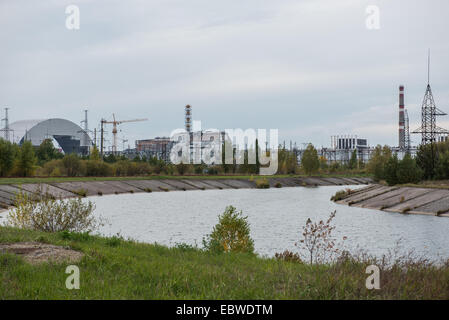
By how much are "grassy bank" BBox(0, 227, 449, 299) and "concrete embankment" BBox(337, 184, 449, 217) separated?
28549 millimetres

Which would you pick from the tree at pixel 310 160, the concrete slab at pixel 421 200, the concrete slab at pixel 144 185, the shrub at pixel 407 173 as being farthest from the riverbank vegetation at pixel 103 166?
the concrete slab at pixel 421 200

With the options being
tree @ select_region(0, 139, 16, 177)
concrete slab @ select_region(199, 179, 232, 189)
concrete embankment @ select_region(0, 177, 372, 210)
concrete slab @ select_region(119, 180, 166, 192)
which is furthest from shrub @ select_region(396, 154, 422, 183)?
tree @ select_region(0, 139, 16, 177)

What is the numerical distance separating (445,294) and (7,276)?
6.93m

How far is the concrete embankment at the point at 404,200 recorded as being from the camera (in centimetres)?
3626

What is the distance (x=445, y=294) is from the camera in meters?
7.13

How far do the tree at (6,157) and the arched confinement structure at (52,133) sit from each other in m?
96.0

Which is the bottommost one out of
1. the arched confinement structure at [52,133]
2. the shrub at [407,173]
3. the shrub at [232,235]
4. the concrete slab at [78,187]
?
the concrete slab at [78,187]

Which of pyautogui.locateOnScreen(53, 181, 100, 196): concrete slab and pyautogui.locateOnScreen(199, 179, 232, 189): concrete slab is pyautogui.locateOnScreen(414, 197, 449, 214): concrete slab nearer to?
pyautogui.locateOnScreen(53, 181, 100, 196): concrete slab

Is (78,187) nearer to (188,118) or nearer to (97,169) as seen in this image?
(97,169)

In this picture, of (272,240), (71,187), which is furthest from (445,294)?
(71,187)

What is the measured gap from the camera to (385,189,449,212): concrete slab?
37.8m
